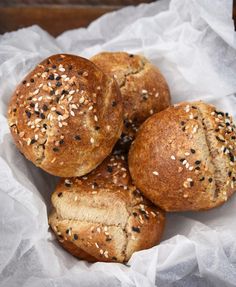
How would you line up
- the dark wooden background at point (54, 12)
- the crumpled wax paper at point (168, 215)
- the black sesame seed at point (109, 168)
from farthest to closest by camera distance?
the dark wooden background at point (54, 12)
the black sesame seed at point (109, 168)
the crumpled wax paper at point (168, 215)

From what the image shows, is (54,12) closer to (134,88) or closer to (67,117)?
(134,88)

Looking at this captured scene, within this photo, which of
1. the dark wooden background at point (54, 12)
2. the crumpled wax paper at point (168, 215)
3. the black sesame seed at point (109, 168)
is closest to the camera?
the crumpled wax paper at point (168, 215)

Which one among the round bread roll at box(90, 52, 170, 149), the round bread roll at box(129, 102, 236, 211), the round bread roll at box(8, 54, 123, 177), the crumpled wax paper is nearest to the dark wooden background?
the crumpled wax paper

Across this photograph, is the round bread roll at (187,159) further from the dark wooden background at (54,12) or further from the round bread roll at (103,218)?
the dark wooden background at (54,12)

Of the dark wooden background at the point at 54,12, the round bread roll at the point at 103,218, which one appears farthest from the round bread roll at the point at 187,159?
the dark wooden background at the point at 54,12

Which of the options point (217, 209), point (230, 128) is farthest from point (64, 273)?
point (230, 128)
